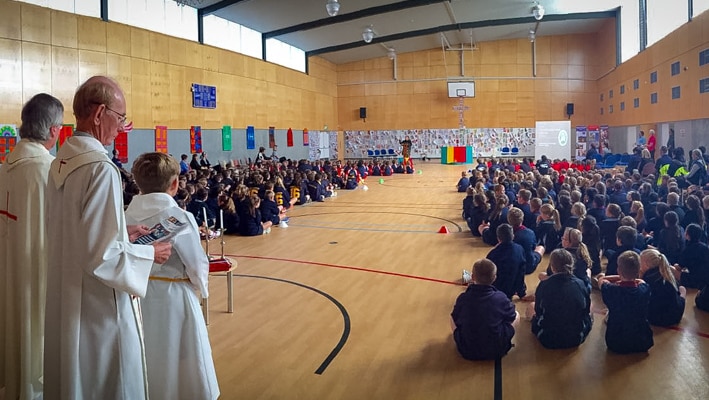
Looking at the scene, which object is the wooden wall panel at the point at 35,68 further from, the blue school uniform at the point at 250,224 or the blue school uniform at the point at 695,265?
the blue school uniform at the point at 695,265

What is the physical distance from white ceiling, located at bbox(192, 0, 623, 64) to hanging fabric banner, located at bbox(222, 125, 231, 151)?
4759mm

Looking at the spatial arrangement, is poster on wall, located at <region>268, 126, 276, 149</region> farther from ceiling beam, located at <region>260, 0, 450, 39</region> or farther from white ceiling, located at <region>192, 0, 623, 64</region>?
white ceiling, located at <region>192, 0, 623, 64</region>

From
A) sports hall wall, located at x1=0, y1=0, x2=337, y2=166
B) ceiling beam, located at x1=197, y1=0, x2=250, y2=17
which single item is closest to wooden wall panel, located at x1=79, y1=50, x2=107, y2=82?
sports hall wall, located at x1=0, y1=0, x2=337, y2=166

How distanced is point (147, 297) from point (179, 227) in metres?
0.45

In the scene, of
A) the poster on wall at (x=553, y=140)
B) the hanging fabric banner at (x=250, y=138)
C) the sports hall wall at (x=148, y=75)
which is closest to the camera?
the sports hall wall at (x=148, y=75)

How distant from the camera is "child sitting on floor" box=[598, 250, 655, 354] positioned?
4.90m

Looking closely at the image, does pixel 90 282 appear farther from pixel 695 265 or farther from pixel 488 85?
pixel 488 85

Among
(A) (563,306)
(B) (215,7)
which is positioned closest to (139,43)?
(B) (215,7)

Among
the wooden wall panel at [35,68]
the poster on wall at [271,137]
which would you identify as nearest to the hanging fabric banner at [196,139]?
the poster on wall at [271,137]

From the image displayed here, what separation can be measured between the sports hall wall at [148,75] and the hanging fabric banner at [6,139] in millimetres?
293

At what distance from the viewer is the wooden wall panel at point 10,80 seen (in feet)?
47.3

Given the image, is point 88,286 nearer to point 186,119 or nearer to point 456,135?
point 186,119

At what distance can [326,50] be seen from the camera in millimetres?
32125

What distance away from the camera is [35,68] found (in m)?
15.3
